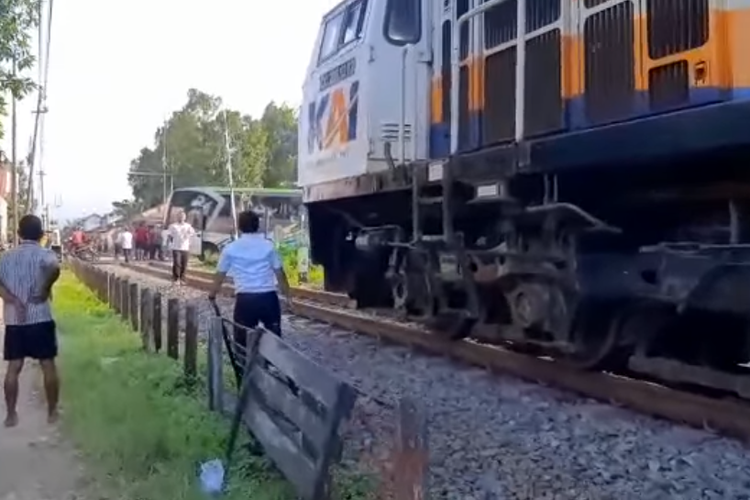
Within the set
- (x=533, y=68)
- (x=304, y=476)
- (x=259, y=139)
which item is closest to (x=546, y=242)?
(x=533, y=68)

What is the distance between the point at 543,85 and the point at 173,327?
422cm

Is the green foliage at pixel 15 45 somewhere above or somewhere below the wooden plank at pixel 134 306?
above

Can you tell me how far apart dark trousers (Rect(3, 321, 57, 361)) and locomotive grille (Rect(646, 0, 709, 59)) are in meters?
4.95

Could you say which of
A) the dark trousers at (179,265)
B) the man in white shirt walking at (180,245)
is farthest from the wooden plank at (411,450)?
the dark trousers at (179,265)

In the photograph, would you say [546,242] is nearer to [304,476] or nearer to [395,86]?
[395,86]

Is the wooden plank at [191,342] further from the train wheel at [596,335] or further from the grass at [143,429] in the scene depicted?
the train wheel at [596,335]

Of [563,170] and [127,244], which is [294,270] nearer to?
[127,244]

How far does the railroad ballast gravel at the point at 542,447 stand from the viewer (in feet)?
18.7

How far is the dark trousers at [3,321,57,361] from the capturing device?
8.32 m

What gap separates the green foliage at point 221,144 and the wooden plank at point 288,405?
60.7 m

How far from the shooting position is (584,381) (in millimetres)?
8281

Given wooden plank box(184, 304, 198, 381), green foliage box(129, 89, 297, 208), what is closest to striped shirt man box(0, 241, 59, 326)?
wooden plank box(184, 304, 198, 381)

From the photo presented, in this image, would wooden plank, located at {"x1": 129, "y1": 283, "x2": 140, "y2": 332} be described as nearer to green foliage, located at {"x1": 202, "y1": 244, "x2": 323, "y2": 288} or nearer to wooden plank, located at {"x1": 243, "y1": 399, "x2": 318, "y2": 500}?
green foliage, located at {"x1": 202, "y1": 244, "x2": 323, "y2": 288}

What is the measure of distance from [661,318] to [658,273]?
30.4 inches
